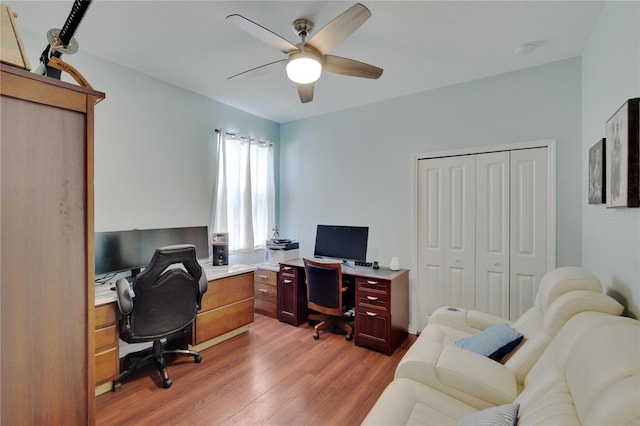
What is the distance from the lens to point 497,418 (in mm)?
1099

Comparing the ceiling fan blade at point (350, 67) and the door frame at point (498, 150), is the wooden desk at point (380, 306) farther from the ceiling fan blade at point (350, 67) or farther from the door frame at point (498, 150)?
the ceiling fan blade at point (350, 67)

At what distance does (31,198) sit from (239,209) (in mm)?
2862

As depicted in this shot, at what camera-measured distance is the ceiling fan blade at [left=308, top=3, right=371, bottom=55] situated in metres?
1.53

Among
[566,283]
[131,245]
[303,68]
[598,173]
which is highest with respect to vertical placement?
[303,68]

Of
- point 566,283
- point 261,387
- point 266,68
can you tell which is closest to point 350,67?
point 266,68

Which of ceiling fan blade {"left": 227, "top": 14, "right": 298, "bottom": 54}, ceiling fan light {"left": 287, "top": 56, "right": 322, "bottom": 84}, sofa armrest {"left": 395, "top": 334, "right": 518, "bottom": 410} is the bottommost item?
sofa armrest {"left": 395, "top": 334, "right": 518, "bottom": 410}

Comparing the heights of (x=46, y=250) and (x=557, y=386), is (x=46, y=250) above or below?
above

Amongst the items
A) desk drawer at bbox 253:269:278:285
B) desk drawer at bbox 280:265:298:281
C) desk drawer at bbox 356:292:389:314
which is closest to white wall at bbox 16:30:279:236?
desk drawer at bbox 253:269:278:285

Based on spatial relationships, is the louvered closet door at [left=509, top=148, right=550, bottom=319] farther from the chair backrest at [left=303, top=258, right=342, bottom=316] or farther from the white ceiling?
the chair backrest at [left=303, top=258, right=342, bottom=316]

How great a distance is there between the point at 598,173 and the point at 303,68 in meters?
2.11

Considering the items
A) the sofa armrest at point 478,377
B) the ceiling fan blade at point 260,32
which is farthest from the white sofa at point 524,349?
Result: the ceiling fan blade at point 260,32

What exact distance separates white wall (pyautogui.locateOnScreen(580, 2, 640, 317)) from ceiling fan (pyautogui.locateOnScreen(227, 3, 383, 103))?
4.40 ft

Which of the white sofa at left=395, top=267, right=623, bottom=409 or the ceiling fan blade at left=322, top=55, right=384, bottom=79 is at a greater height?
the ceiling fan blade at left=322, top=55, right=384, bottom=79

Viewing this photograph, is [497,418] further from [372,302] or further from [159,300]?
[159,300]
